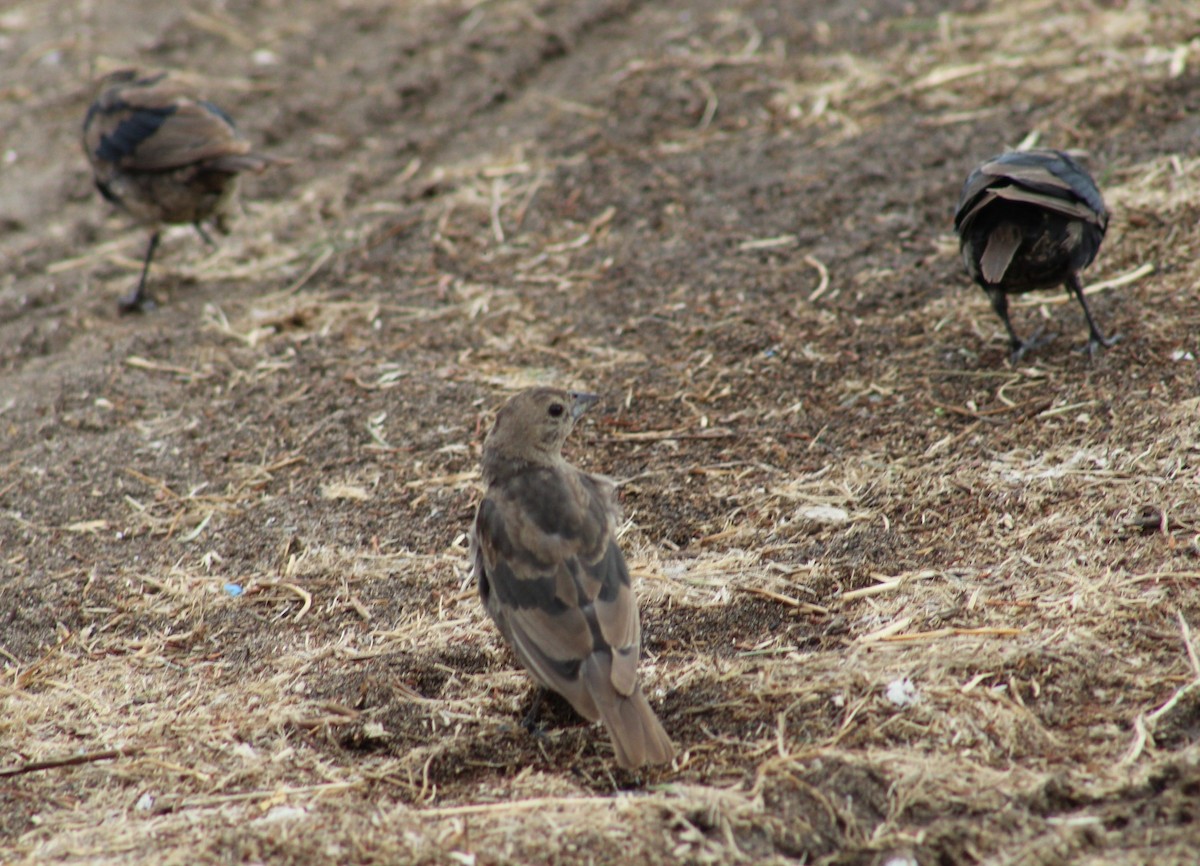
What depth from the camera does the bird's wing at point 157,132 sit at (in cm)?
836

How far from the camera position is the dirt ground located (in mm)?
3820

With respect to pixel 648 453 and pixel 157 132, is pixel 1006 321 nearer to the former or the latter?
pixel 648 453

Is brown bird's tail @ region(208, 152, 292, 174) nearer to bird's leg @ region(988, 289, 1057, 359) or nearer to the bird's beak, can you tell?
the bird's beak

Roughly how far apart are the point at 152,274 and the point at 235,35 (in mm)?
4188

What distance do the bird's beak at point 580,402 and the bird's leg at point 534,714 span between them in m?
1.22

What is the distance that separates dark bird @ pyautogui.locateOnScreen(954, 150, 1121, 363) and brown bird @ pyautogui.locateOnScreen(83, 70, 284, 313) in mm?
4890

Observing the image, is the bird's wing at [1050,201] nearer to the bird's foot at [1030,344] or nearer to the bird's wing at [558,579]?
the bird's foot at [1030,344]

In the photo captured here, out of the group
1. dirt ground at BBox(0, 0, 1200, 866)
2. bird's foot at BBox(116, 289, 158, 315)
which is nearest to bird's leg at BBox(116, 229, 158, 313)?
bird's foot at BBox(116, 289, 158, 315)

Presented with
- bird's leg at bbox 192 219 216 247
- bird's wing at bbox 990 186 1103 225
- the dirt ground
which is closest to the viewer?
the dirt ground

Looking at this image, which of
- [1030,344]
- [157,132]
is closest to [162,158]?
[157,132]

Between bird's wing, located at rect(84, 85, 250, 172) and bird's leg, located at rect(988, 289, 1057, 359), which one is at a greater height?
bird's wing, located at rect(84, 85, 250, 172)

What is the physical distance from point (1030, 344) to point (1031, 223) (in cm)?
75

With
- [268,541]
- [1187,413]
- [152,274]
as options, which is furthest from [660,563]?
[152,274]

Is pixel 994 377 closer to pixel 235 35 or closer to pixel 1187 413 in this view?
pixel 1187 413
